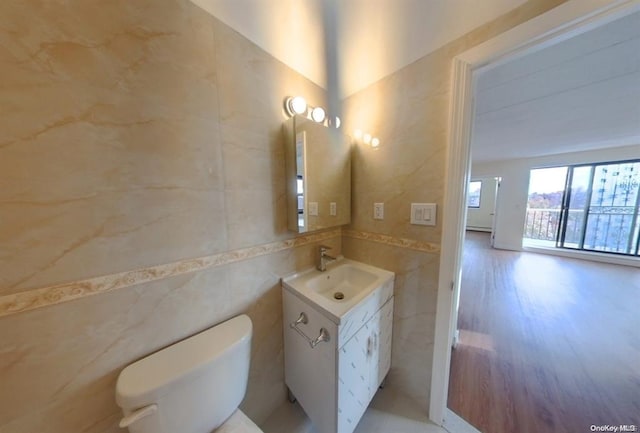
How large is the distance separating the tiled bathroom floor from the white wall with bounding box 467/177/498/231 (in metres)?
6.88

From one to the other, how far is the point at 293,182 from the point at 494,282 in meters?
3.56

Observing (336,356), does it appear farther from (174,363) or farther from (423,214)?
(423,214)

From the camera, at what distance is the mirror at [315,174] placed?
1.12 metres

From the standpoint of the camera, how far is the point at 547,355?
1646 mm

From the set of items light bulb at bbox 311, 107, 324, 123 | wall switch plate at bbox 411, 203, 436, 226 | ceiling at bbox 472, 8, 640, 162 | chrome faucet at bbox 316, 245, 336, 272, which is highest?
ceiling at bbox 472, 8, 640, 162

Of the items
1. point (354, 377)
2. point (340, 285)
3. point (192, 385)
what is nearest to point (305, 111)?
point (340, 285)

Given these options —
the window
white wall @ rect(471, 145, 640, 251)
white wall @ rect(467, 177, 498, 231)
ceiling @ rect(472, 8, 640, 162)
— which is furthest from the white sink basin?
the window

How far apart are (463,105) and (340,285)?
1.31 metres

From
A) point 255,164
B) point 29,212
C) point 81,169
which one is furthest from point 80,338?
point 255,164

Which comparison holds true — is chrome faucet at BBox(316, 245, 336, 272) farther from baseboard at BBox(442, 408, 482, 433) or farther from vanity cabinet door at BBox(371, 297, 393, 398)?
baseboard at BBox(442, 408, 482, 433)

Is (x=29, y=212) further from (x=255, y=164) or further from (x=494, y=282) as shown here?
(x=494, y=282)

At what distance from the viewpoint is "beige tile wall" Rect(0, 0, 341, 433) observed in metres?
0.55

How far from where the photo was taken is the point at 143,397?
648 millimetres

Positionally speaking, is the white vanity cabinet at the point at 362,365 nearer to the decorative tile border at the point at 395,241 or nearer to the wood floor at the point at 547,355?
the decorative tile border at the point at 395,241
